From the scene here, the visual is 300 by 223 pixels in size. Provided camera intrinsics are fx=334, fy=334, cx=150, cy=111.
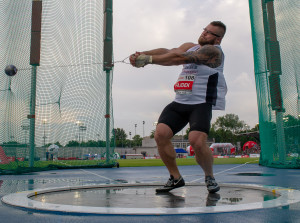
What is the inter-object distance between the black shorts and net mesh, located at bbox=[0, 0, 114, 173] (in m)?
5.79

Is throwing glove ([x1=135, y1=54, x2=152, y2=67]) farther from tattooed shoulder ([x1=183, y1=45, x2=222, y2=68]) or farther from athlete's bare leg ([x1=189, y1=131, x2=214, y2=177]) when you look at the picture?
athlete's bare leg ([x1=189, y1=131, x2=214, y2=177])

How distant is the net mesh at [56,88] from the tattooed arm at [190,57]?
6.17m

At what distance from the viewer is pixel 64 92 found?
9516 mm

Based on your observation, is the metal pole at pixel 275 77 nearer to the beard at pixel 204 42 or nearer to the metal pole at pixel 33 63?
the beard at pixel 204 42

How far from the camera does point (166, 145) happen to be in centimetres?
348

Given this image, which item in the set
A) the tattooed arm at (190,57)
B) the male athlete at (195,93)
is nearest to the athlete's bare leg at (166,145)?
the male athlete at (195,93)

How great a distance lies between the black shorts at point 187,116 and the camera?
3.23 meters

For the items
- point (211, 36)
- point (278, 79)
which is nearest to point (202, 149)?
point (211, 36)

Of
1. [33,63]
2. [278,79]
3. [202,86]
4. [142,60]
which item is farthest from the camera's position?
[33,63]

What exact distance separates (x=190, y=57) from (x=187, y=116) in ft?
2.13

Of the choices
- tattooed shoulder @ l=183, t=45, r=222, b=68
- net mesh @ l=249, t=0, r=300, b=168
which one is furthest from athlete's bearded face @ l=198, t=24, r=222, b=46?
net mesh @ l=249, t=0, r=300, b=168

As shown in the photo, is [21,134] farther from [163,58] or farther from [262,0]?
[262,0]

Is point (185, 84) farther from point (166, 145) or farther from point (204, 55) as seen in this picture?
point (166, 145)

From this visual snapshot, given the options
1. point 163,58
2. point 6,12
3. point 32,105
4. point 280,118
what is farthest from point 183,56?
point 6,12
